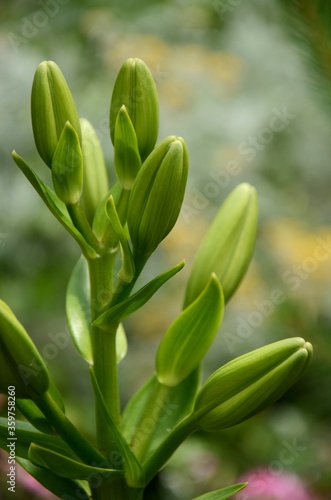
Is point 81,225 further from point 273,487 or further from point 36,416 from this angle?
point 273,487

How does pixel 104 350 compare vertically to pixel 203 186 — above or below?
above

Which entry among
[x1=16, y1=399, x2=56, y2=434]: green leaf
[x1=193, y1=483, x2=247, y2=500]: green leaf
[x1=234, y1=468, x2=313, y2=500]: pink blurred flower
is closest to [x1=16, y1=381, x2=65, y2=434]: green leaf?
[x1=16, y1=399, x2=56, y2=434]: green leaf

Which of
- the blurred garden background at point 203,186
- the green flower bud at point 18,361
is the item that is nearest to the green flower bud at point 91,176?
the green flower bud at point 18,361

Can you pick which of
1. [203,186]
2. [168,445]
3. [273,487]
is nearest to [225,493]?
[168,445]

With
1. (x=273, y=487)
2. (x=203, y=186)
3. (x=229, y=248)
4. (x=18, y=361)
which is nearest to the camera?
(x=18, y=361)

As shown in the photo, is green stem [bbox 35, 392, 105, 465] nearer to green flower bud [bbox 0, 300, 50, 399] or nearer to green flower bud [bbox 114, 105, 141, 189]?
green flower bud [bbox 0, 300, 50, 399]

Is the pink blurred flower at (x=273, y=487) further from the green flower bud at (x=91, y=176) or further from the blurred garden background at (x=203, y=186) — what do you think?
the green flower bud at (x=91, y=176)

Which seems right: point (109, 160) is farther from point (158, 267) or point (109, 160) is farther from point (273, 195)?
point (273, 195)
